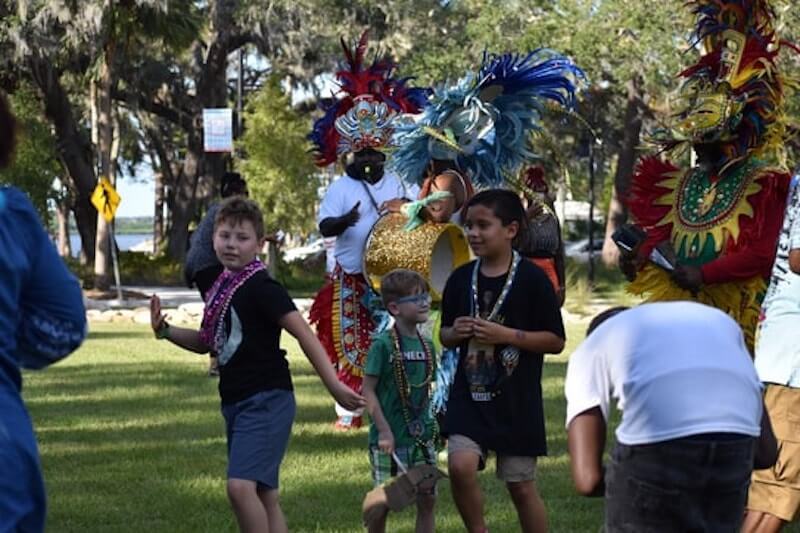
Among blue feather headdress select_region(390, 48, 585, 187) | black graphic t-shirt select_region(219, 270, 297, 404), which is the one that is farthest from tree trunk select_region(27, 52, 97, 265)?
black graphic t-shirt select_region(219, 270, 297, 404)

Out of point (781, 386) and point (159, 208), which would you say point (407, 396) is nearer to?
point (781, 386)

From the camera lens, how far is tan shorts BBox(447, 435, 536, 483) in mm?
6195

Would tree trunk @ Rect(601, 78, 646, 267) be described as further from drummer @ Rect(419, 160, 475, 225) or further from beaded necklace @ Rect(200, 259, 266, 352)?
beaded necklace @ Rect(200, 259, 266, 352)

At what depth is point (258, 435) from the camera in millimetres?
6023

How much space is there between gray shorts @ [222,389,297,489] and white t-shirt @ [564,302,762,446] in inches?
84.8

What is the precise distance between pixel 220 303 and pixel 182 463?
3332mm

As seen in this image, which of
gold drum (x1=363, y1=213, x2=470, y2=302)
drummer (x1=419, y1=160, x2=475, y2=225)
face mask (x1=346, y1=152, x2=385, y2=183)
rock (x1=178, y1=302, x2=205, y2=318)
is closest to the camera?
drummer (x1=419, y1=160, x2=475, y2=225)

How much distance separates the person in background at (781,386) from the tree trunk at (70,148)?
1143 inches

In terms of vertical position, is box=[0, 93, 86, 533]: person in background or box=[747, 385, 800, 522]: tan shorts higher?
box=[0, 93, 86, 533]: person in background

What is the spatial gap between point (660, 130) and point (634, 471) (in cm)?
363

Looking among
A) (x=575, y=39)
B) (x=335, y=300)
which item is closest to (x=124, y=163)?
(x=575, y=39)

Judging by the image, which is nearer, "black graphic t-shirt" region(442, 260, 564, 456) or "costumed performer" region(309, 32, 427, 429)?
"black graphic t-shirt" region(442, 260, 564, 456)

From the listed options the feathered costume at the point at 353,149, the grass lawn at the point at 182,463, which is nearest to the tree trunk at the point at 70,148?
the grass lawn at the point at 182,463

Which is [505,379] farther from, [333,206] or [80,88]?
[80,88]
